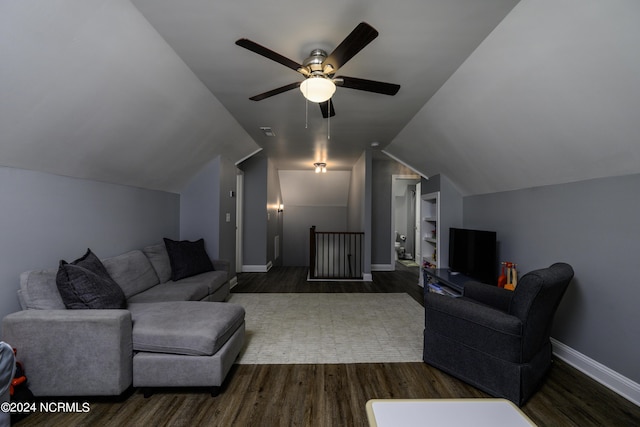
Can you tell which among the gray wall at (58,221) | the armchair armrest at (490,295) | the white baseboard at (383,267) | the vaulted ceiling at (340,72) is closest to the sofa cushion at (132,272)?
the gray wall at (58,221)

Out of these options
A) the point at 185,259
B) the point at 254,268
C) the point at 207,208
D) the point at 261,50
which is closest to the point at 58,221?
the point at 185,259

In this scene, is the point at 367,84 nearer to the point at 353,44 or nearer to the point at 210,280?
the point at 353,44

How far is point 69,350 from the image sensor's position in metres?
1.92

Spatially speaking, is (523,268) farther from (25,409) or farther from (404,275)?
(25,409)

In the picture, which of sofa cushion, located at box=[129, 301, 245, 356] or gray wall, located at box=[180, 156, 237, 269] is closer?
sofa cushion, located at box=[129, 301, 245, 356]

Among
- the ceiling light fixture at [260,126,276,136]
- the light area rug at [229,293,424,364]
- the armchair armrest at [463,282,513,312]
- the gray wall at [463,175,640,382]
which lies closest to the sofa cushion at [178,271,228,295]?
A: the light area rug at [229,293,424,364]

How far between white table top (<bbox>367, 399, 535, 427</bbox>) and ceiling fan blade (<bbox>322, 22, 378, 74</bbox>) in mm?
1927

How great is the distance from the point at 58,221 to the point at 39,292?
714mm

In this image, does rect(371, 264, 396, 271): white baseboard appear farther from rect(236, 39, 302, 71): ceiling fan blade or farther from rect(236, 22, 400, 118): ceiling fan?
rect(236, 39, 302, 71): ceiling fan blade

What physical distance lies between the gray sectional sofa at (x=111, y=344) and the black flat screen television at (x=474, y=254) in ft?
10.4

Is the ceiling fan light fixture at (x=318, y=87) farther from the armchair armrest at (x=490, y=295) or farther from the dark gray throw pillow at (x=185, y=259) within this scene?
the dark gray throw pillow at (x=185, y=259)

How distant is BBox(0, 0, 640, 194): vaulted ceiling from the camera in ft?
5.60

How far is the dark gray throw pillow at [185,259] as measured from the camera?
3801 mm

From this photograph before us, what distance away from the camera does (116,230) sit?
10.8ft
